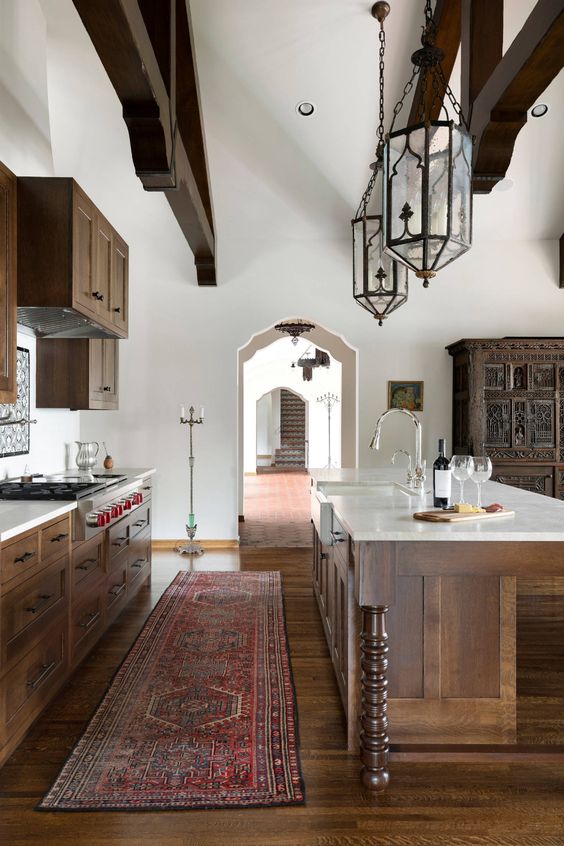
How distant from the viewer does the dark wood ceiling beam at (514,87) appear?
10.0 feet

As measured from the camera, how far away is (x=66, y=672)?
3.16m

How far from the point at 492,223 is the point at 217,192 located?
9.17ft

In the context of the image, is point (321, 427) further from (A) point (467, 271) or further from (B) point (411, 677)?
(B) point (411, 677)

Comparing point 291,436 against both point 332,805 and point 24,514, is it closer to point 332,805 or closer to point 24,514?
point 24,514

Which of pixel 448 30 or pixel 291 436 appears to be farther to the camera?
pixel 291 436

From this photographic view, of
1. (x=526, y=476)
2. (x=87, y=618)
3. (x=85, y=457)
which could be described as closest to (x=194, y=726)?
(x=87, y=618)

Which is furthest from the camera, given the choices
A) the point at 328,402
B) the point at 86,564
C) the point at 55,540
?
the point at 328,402

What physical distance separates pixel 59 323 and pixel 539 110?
4.16 m

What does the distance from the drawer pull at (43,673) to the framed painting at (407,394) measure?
15.1 ft

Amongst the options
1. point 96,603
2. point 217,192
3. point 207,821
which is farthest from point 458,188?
point 217,192

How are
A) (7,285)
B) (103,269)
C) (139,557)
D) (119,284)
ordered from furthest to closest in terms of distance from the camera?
(139,557) → (119,284) → (103,269) → (7,285)

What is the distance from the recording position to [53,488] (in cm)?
355

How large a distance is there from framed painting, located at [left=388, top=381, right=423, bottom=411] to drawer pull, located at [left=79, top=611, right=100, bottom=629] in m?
4.03

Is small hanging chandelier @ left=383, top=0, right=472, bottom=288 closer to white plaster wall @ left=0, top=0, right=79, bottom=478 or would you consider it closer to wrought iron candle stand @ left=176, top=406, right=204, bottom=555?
white plaster wall @ left=0, top=0, right=79, bottom=478
